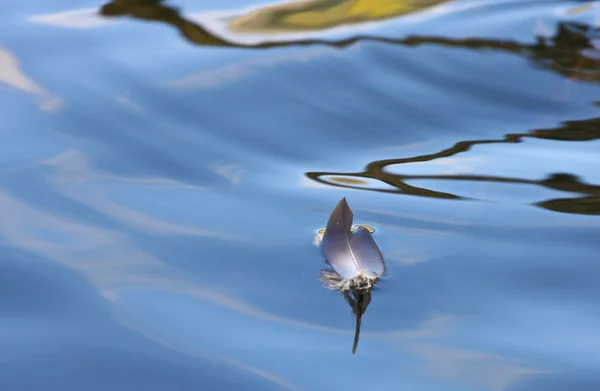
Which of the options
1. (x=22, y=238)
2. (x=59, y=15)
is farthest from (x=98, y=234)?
(x=59, y=15)

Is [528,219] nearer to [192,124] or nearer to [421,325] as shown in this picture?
[421,325]

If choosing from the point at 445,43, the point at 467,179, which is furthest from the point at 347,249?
the point at 445,43

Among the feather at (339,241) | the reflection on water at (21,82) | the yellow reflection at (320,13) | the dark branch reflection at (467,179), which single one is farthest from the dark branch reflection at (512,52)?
the reflection on water at (21,82)

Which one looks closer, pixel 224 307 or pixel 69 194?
pixel 224 307

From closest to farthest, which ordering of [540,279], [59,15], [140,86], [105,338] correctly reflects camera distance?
[105,338] → [540,279] → [140,86] → [59,15]

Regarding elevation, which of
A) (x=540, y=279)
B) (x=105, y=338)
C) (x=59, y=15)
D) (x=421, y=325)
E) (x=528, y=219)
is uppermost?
(x=59, y=15)
